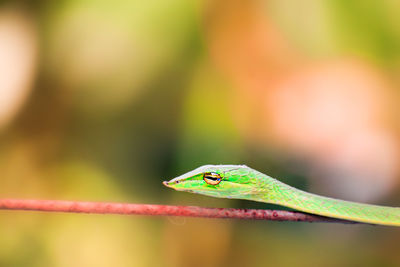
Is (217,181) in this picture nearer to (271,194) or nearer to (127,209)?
(271,194)

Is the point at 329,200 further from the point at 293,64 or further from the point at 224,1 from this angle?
the point at 224,1

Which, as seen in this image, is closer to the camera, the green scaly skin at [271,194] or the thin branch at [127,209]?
the thin branch at [127,209]

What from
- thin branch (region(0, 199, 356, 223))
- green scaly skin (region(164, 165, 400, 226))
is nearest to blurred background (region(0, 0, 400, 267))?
green scaly skin (region(164, 165, 400, 226))

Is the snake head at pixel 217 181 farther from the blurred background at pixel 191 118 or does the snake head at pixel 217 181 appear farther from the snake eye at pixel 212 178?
the blurred background at pixel 191 118

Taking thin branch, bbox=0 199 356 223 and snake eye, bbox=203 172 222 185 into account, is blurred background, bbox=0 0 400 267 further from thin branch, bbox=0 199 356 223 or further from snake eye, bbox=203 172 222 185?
thin branch, bbox=0 199 356 223

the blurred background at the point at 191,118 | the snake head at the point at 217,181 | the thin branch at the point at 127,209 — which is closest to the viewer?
the thin branch at the point at 127,209

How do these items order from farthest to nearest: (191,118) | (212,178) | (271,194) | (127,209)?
(191,118) → (271,194) → (212,178) → (127,209)

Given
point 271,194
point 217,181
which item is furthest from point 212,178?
point 271,194

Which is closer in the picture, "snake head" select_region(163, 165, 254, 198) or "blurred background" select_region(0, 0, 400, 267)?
"snake head" select_region(163, 165, 254, 198)

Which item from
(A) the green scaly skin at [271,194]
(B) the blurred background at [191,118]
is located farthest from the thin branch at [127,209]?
(B) the blurred background at [191,118]
